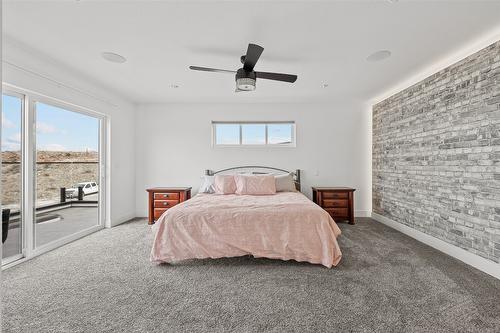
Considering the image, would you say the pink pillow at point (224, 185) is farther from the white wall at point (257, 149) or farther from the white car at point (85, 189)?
the white car at point (85, 189)

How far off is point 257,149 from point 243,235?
253 cm

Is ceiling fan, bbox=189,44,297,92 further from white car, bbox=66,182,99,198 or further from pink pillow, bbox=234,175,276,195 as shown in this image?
white car, bbox=66,182,99,198

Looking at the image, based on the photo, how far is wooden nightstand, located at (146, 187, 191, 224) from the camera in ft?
14.6

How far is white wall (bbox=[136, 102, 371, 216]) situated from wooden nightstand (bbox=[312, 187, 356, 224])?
49 centimetres

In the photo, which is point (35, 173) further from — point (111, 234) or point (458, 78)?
point (458, 78)

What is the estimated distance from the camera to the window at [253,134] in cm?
506

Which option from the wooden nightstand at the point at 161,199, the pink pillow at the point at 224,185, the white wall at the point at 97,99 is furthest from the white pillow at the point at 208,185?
the white wall at the point at 97,99

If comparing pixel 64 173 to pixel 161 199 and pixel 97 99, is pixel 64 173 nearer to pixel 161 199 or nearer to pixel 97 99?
pixel 97 99

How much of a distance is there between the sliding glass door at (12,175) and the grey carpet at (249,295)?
14.1 inches

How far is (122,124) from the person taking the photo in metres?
4.70

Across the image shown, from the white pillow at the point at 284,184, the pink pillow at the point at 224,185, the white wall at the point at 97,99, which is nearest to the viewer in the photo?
the white wall at the point at 97,99

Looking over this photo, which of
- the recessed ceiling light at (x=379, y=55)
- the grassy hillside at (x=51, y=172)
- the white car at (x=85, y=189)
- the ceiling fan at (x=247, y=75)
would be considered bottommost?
the white car at (x=85, y=189)

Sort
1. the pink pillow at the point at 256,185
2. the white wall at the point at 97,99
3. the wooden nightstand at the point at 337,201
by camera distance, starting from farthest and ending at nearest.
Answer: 1. the wooden nightstand at the point at 337,201
2. the pink pillow at the point at 256,185
3. the white wall at the point at 97,99

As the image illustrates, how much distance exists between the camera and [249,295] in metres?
2.23
